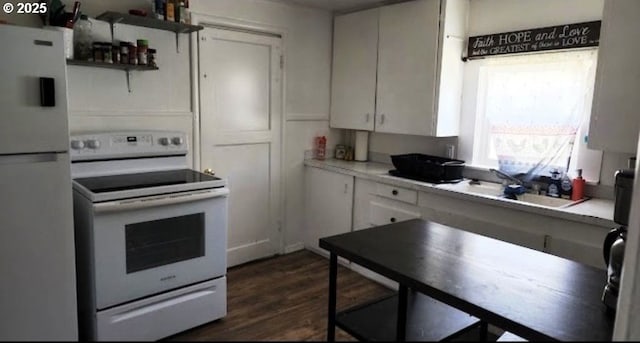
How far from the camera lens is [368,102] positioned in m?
3.43

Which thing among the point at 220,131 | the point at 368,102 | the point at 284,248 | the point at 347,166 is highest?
the point at 368,102

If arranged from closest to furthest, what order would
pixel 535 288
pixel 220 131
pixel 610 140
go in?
pixel 535 288, pixel 610 140, pixel 220 131

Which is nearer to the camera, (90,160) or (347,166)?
(90,160)

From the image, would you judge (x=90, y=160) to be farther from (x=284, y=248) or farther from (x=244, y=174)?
(x=284, y=248)

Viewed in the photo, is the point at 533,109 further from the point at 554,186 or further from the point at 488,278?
the point at 488,278

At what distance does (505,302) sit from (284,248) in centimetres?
263

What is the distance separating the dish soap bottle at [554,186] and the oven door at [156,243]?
1944mm

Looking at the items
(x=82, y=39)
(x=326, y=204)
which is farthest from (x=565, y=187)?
(x=82, y=39)

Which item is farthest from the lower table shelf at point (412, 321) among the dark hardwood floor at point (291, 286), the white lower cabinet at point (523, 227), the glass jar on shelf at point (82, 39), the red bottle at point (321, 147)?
the red bottle at point (321, 147)

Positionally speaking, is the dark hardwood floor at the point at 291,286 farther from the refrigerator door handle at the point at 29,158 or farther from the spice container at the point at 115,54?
the spice container at the point at 115,54

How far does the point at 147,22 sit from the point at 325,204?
185cm

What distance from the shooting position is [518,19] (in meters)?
2.80

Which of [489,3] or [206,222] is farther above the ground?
[489,3]

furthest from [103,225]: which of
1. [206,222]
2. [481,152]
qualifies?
[481,152]
